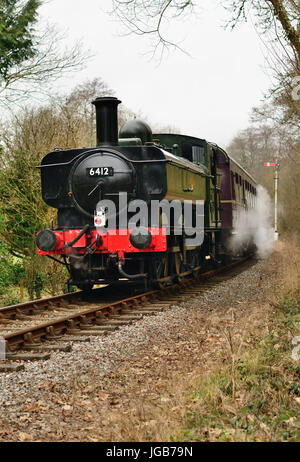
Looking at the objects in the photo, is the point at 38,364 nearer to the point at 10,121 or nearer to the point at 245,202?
the point at 10,121

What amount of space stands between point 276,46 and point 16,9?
7.84 meters

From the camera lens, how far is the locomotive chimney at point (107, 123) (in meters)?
9.76

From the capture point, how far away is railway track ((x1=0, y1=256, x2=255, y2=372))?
6.20 meters

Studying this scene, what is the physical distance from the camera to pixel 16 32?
13.7 meters

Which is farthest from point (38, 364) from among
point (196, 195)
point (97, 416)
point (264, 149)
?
point (264, 149)

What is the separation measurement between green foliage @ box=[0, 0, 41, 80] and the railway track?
21.1ft

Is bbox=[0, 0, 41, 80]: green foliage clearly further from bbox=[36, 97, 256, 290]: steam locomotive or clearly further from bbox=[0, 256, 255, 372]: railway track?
bbox=[0, 256, 255, 372]: railway track

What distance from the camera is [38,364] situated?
5566mm

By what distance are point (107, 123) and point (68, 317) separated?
12.5 feet

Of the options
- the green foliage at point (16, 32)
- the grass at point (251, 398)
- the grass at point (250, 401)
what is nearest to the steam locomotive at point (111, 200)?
the grass at point (251, 398)
